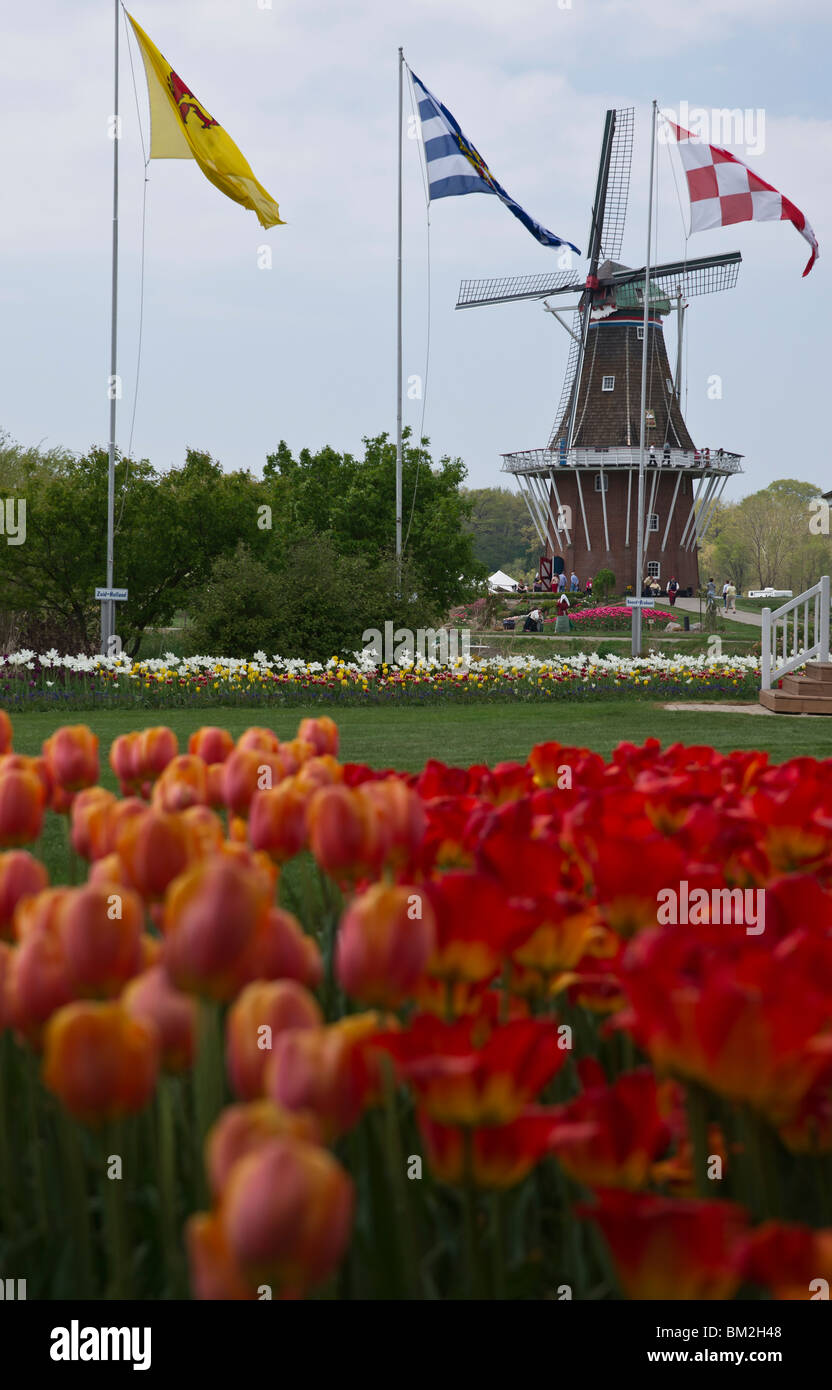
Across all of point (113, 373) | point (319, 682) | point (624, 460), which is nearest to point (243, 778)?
point (319, 682)

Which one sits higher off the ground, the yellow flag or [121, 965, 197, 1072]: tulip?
the yellow flag

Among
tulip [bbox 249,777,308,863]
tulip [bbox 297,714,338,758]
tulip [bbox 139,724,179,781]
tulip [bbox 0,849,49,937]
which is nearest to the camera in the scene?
tulip [bbox 0,849,49,937]

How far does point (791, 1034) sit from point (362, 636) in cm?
1770

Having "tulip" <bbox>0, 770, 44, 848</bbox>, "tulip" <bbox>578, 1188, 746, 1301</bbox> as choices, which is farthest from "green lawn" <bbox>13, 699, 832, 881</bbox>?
"tulip" <bbox>578, 1188, 746, 1301</bbox>

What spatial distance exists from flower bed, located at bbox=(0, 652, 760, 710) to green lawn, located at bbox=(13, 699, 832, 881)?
63 cm

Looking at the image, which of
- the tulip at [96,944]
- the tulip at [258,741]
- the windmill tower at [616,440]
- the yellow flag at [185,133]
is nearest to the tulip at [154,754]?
the tulip at [258,741]

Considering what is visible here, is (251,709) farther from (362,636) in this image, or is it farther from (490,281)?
(490,281)

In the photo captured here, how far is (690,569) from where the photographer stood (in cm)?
4847

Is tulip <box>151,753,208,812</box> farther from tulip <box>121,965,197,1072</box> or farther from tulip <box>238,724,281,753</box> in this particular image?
tulip <box>121,965,197,1072</box>

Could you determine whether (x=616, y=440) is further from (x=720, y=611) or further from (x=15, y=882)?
(x=15, y=882)

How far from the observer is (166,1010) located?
0.96 meters

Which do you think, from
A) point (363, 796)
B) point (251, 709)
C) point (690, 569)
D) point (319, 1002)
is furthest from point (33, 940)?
point (690, 569)

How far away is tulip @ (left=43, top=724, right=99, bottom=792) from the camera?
2035 mm

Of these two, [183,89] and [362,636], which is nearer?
[183,89]
